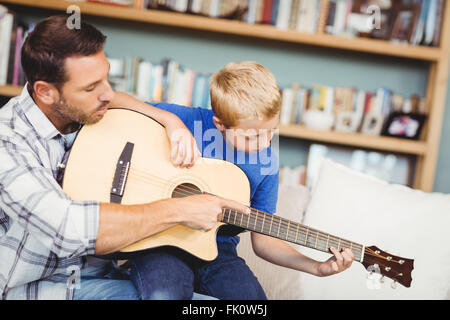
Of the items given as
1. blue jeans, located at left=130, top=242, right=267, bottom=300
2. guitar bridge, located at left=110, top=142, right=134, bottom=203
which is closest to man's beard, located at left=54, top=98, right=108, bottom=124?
guitar bridge, located at left=110, top=142, right=134, bottom=203

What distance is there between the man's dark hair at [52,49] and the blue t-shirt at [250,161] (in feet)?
1.40

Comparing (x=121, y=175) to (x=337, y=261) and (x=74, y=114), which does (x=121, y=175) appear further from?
(x=337, y=261)

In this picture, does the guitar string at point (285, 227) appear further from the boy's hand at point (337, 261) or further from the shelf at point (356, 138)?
the shelf at point (356, 138)

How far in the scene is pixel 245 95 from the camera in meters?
1.18

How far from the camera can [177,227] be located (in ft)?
3.72

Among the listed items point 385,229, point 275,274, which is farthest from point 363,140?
point 275,274

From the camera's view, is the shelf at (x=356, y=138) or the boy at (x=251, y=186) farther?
the shelf at (x=356, y=138)

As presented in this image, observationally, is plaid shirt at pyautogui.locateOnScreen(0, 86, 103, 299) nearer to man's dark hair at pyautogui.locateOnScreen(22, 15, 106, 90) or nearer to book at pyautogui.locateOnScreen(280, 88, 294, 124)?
man's dark hair at pyautogui.locateOnScreen(22, 15, 106, 90)

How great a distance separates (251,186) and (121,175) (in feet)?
1.30

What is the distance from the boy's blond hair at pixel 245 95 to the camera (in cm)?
118

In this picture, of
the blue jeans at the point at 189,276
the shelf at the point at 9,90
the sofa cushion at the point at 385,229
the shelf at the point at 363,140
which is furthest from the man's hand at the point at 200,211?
the shelf at the point at 9,90

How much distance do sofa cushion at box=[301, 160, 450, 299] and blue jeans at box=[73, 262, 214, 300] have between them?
1.83 ft

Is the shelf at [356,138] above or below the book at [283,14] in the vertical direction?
below
